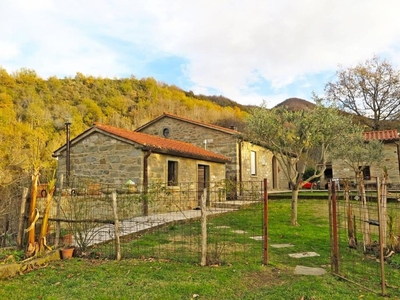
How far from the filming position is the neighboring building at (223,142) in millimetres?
18359

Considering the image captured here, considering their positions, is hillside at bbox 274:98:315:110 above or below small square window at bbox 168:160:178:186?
above

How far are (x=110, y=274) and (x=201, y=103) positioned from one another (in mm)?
45740

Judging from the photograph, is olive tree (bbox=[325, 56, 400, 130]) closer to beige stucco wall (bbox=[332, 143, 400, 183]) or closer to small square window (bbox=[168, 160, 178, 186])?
beige stucco wall (bbox=[332, 143, 400, 183])

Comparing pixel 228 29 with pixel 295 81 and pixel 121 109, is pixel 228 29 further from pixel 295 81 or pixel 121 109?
pixel 121 109

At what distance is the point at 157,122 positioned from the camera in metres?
21.1

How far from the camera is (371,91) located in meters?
31.6

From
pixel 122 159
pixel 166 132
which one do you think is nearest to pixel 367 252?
pixel 122 159

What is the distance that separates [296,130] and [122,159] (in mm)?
6975

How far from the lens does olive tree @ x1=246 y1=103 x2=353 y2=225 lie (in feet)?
32.1

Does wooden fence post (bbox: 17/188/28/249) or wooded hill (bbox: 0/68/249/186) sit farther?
wooded hill (bbox: 0/68/249/186)

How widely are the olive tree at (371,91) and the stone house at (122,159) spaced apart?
69.7ft

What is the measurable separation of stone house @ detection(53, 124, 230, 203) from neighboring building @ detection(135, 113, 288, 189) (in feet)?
12.0

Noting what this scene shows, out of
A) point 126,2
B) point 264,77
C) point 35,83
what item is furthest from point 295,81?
point 35,83

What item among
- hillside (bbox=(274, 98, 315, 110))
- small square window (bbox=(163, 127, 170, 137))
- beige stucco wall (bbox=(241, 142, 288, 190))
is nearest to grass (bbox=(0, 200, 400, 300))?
hillside (bbox=(274, 98, 315, 110))
